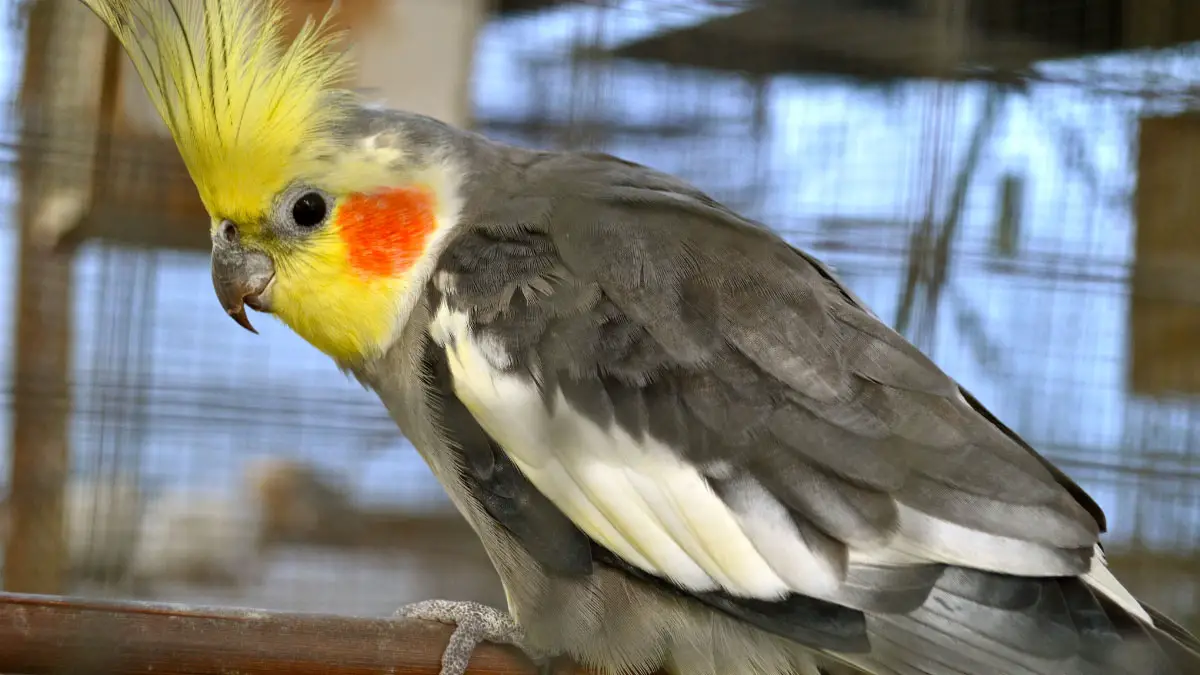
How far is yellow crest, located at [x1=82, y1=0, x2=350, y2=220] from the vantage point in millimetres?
Result: 1062

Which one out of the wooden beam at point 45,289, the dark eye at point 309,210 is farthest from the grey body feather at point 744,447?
the wooden beam at point 45,289

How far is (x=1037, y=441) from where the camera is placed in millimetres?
2363

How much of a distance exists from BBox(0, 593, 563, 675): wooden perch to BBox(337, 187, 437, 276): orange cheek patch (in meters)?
0.35

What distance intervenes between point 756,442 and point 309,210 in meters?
0.50

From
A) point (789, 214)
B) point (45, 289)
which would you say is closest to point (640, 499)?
point (789, 214)

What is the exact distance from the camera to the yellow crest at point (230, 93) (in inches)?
41.8

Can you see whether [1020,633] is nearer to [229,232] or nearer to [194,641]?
[194,641]

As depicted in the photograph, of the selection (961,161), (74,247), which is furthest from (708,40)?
(74,247)

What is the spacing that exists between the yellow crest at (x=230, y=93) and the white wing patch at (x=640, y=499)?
283 millimetres

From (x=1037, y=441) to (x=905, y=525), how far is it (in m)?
1.66

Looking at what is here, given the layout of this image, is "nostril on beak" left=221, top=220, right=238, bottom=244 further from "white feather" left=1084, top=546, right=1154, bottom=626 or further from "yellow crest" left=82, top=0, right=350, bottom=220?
"white feather" left=1084, top=546, right=1154, bottom=626

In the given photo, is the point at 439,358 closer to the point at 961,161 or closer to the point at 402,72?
the point at 402,72

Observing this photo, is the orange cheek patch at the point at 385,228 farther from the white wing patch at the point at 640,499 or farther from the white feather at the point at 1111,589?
the white feather at the point at 1111,589

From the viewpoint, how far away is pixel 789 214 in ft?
7.41
